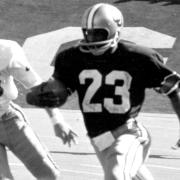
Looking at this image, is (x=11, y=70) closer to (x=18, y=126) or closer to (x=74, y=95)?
(x=18, y=126)

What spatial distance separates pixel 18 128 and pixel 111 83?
870 millimetres

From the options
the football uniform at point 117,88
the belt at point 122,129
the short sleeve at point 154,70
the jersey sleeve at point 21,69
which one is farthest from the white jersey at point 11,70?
the short sleeve at point 154,70

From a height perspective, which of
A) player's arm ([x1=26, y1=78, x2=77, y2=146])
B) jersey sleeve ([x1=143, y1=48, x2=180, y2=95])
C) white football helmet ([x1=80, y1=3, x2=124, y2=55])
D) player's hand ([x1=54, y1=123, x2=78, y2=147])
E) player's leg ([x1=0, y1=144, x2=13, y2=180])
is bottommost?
player's leg ([x1=0, y1=144, x2=13, y2=180])

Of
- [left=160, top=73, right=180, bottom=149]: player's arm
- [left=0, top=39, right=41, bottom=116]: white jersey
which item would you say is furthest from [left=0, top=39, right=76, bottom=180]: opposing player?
[left=160, top=73, right=180, bottom=149]: player's arm

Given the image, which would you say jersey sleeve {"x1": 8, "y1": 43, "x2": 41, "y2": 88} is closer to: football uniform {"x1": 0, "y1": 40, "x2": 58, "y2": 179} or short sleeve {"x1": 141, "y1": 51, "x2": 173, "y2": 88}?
football uniform {"x1": 0, "y1": 40, "x2": 58, "y2": 179}

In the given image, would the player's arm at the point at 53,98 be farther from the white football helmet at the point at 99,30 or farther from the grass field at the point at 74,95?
the grass field at the point at 74,95

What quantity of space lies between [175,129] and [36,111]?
220cm

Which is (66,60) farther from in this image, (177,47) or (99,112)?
(177,47)

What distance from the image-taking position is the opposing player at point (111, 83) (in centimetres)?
542

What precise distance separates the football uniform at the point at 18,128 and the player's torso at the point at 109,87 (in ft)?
1.40

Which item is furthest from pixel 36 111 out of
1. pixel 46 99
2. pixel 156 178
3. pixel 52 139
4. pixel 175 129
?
pixel 46 99

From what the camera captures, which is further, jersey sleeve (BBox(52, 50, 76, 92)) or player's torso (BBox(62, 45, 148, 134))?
jersey sleeve (BBox(52, 50, 76, 92))

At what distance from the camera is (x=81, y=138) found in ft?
29.3

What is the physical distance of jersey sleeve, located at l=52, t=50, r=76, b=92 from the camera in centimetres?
559
